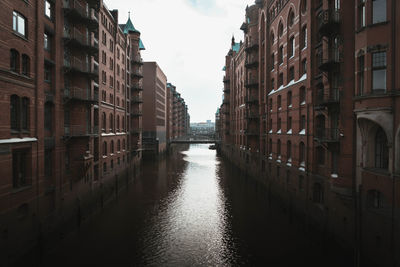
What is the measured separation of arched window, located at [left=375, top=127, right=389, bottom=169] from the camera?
1320cm

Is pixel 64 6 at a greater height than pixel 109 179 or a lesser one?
greater

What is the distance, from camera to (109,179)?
3036 cm

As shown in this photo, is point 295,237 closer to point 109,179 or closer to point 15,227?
point 15,227

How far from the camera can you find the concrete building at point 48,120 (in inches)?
520

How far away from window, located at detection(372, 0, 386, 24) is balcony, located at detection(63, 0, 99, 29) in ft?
66.6

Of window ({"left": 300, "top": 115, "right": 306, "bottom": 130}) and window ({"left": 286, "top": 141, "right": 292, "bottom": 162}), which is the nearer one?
window ({"left": 300, "top": 115, "right": 306, "bottom": 130})

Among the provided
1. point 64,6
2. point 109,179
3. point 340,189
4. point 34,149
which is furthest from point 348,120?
point 109,179

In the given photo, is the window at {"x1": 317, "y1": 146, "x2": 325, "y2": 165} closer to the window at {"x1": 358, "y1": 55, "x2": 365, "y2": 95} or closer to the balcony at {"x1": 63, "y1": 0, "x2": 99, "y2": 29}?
the window at {"x1": 358, "y1": 55, "x2": 365, "y2": 95}

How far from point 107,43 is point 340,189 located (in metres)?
30.3

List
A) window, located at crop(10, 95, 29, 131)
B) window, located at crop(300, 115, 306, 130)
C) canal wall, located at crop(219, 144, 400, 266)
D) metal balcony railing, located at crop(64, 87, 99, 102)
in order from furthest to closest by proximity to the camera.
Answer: window, located at crop(300, 115, 306, 130) → metal balcony railing, located at crop(64, 87, 99, 102) → window, located at crop(10, 95, 29, 131) → canal wall, located at crop(219, 144, 400, 266)

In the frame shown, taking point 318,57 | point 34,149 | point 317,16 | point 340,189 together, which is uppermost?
point 317,16

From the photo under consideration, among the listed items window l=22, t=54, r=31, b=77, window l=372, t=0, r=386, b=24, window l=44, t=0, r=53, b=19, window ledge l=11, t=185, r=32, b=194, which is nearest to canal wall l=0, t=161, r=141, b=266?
window ledge l=11, t=185, r=32, b=194

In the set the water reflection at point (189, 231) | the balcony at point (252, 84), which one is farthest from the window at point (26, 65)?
the balcony at point (252, 84)

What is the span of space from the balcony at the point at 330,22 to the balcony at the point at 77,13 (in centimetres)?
1819
